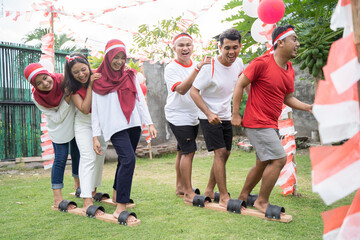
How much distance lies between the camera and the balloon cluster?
3223 millimetres

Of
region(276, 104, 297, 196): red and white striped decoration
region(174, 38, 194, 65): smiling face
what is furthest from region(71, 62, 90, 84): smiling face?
region(276, 104, 297, 196): red and white striped decoration

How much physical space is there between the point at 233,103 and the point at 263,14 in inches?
37.6

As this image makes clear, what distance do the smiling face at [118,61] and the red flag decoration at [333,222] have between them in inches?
98.4

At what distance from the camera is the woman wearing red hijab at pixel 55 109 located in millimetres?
3596

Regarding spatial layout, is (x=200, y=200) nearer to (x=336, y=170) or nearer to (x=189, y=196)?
(x=189, y=196)

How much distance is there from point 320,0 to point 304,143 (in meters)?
5.89

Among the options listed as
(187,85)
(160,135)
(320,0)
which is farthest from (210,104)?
(160,135)

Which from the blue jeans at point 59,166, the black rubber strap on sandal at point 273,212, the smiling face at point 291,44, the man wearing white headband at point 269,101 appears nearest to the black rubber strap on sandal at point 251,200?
the man wearing white headband at point 269,101

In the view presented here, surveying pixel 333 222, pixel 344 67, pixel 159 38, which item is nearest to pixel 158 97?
pixel 159 38

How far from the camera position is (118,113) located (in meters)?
3.37

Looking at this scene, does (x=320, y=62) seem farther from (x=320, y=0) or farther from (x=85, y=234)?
(x=85, y=234)

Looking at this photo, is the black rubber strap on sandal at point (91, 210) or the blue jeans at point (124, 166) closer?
the blue jeans at point (124, 166)

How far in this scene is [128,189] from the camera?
3275mm

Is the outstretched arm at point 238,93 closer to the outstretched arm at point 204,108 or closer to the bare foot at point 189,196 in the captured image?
the outstretched arm at point 204,108
